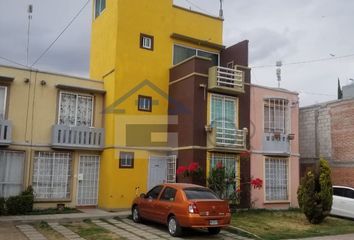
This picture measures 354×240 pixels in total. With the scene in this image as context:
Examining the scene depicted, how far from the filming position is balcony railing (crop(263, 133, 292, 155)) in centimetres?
2108

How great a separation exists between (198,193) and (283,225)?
4685 millimetres

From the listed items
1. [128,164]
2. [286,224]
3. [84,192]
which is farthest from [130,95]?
[286,224]

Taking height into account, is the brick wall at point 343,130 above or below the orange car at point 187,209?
above

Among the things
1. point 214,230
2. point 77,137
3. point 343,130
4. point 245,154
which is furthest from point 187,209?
point 343,130

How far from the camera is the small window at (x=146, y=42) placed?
65.9ft

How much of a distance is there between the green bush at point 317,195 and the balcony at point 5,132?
11924mm

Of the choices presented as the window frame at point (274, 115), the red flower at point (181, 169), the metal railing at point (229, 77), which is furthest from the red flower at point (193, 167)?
the window frame at point (274, 115)

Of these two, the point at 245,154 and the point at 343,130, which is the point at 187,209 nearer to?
the point at 245,154

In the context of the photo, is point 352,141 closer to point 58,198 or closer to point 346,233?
point 346,233

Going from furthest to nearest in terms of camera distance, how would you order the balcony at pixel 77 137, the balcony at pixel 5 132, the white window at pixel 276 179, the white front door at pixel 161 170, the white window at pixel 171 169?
the white window at pixel 276 179 → the white front door at pixel 161 170 → the white window at pixel 171 169 → the balcony at pixel 77 137 → the balcony at pixel 5 132

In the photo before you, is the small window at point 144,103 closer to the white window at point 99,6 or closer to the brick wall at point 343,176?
the white window at point 99,6

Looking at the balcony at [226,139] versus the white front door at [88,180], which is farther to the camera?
the white front door at [88,180]

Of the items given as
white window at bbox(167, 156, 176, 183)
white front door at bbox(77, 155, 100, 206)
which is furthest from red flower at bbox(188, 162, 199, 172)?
white front door at bbox(77, 155, 100, 206)

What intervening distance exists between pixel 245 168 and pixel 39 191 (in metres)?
9.23
